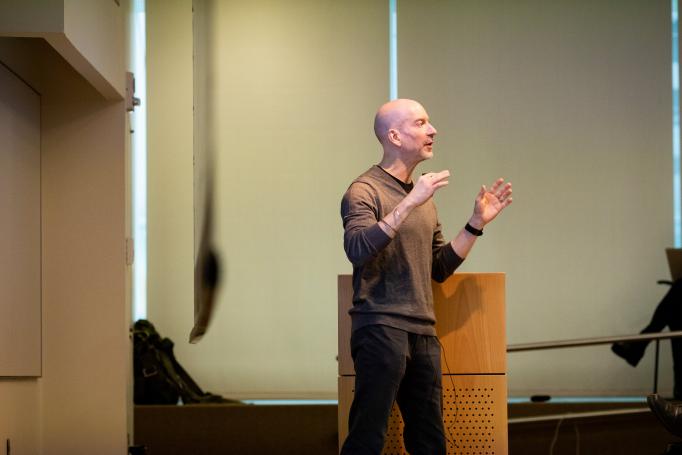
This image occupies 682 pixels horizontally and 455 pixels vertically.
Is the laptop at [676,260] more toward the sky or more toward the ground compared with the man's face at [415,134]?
more toward the ground

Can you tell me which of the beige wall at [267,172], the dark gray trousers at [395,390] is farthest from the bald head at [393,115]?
the beige wall at [267,172]

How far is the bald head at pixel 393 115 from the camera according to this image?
3.05m

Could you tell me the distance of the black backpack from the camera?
5.40 meters

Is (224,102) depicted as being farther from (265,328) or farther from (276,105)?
(265,328)

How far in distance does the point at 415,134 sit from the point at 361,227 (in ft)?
1.32

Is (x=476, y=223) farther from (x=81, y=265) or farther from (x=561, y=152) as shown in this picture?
(x=561, y=152)

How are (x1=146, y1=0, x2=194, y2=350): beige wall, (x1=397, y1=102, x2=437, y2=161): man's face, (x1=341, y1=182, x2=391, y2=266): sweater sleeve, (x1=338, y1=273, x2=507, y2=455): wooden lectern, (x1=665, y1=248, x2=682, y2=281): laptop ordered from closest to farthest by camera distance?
(x1=341, y1=182, x2=391, y2=266): sweater sleeve, (x1=397, y1=102, x2=437, y2=161): man's face, (x1=338, y1=273, x2=507, y2=455): wooden lectern, (x1=665, y1=248, x2=682, y2=281): laptop, (x1=146, y1=0, x2=194, y2=350): beige wall

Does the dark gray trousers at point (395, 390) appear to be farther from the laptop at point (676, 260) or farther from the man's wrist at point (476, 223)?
the laptop at point (676, 260)

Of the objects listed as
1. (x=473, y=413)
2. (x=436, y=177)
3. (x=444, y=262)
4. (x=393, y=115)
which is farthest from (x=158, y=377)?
(x=436, y=177)

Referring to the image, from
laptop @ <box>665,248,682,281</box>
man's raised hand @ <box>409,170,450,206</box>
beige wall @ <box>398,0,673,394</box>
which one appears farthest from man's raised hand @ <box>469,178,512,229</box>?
beige wall @ <box>398,0,673,394</box>

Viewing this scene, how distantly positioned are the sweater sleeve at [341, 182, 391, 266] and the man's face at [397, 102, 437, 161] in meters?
0.20

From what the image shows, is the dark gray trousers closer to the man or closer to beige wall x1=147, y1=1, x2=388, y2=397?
the man

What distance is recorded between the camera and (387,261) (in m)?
2.90

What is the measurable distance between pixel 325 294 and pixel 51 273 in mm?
1941
